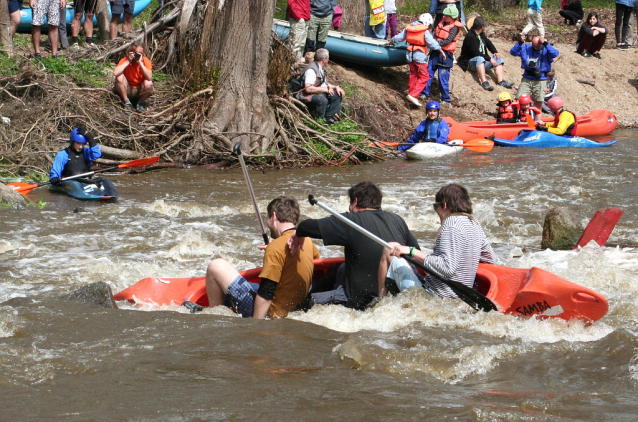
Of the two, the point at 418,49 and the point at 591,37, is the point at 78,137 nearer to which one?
the point at 418,49

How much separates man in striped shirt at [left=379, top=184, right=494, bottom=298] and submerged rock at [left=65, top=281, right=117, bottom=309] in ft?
5.91

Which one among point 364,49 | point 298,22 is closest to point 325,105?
point 298,22

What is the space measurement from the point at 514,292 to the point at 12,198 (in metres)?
5.80

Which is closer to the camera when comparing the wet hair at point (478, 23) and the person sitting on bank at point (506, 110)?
the person sitting on bank at point (506, 110)

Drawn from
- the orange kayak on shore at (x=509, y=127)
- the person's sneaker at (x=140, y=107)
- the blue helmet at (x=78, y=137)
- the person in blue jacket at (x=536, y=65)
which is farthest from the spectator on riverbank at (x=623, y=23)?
the blue helmet at (x=78, y=137)

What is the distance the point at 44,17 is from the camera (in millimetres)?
11250

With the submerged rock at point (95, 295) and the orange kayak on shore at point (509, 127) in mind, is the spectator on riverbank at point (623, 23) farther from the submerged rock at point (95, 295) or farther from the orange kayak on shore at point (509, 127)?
the submerged rock at point (95, 295)

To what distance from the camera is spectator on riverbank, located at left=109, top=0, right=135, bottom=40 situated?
41.2 ft

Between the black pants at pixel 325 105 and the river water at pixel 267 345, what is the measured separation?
4730 millimetres

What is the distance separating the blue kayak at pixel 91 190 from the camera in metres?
8.41

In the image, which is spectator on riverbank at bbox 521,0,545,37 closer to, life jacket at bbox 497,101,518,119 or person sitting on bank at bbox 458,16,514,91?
person sitting on bank at bbox 458,16,514,91

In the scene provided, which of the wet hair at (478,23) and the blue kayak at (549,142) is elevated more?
the wet hair at (478,23)

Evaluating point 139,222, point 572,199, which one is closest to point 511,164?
point 572,199

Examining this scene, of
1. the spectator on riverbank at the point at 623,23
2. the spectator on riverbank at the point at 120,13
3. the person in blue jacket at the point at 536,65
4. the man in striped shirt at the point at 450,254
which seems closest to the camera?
the man in striped shirt at the point at 450,254
